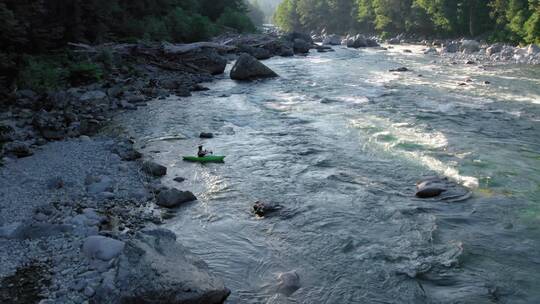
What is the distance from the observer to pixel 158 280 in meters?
5.21

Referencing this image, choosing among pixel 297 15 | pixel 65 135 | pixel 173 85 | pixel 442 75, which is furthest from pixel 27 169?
pixel 297 15

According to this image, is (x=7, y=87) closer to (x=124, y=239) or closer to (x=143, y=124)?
(x=143, y=124)

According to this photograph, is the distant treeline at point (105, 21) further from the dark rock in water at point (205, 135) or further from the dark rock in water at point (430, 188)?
the dark rock in water at point (430, 188)

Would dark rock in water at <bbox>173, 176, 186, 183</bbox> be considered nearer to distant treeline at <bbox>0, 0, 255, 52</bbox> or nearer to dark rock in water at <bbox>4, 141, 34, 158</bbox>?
dark rock in water at <bbox>4, 141, 34, 158</bbox>

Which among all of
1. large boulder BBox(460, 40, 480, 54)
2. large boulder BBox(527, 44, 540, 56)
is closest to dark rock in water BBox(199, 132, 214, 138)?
large boulder BBox(527, 44, 540, 56)

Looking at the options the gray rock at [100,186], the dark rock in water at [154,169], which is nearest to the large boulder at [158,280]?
the gray rock at [100,186]

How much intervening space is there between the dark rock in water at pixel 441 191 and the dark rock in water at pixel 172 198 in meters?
4.44

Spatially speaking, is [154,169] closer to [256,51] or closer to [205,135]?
[205,135]

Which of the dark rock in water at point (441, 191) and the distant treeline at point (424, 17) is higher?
the distant treeline at point (424, 17)

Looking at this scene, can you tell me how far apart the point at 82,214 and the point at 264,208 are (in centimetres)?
304

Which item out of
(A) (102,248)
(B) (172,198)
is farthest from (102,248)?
(B) (172,198)

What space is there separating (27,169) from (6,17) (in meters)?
6.08

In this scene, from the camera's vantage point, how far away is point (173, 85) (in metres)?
21.0

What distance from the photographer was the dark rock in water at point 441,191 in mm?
8828
